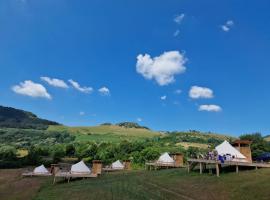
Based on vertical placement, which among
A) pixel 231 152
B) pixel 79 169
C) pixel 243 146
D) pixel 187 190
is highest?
pixel 243 146

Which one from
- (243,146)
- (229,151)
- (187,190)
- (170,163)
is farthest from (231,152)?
(170,163)

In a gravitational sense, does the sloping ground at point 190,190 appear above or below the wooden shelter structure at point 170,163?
below

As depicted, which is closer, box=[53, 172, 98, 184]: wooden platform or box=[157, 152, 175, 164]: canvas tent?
box=[53, 172, 98, 184]: wooden platform

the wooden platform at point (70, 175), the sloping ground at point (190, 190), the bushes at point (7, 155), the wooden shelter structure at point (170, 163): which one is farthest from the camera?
the bushes at point (7, 155)

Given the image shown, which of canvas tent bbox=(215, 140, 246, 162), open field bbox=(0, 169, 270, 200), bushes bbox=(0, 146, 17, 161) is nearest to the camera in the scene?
open field bbox=(0, 169, 270, 200)

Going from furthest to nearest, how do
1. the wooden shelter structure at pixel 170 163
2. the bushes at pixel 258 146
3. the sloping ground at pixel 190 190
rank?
the bushes at pixel 258 146 → the wooden shelter structure at pixel 170 163 → the sloping ground at pixel 190 190

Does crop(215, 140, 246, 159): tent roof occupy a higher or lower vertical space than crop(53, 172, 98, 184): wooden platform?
higher

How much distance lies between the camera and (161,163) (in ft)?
199

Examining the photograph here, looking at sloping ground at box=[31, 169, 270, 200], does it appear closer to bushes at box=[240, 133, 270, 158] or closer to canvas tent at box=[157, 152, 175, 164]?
canvas tent at box=[157, 152, 175, 164]

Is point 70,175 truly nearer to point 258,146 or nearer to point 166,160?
point 166,160

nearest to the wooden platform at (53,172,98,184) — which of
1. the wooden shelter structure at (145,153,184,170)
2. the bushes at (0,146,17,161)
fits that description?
the wooden shelter structure at (145,153,184,170)

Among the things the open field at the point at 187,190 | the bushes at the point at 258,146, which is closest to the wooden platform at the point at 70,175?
the open field at the point at 187,190

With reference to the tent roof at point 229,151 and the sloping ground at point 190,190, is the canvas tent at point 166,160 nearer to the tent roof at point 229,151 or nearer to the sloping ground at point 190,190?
the tent roof at point 229,151

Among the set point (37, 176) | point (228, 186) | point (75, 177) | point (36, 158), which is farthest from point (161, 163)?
point (36, 158)
